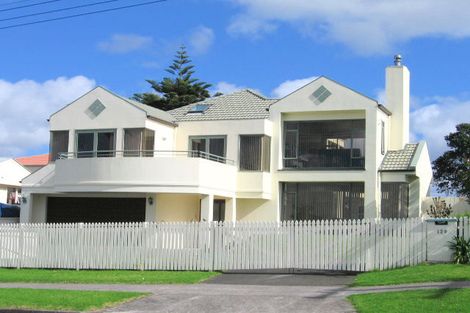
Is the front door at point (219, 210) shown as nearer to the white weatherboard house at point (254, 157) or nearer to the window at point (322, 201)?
the white weatherboard house at point (254, 157)

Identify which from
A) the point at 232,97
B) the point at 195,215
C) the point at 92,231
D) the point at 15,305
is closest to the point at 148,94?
Answer: the point at 232,97

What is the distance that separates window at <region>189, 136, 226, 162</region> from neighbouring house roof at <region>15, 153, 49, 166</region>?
2338 centimetres

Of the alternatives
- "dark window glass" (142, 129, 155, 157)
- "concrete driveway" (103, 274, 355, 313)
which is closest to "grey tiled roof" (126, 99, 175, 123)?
"dark window glass" (142, 129, 155, 157)

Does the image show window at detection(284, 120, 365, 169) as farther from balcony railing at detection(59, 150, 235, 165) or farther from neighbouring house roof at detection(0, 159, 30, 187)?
neighbouring house roof at detection(0, 159, 30, 187)

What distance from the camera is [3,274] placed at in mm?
21359

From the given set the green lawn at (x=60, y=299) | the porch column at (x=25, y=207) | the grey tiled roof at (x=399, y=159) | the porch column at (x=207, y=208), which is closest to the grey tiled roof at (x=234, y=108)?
the porch column at (x=207, y=208)

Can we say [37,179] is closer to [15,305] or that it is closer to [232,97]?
[232,97]

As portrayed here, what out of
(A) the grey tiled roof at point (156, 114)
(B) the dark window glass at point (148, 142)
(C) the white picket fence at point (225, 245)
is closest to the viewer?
(C) the white picket fence at point (225, 245)

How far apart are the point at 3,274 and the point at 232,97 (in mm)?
15148

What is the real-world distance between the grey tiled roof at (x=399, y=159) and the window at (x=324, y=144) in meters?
1.16

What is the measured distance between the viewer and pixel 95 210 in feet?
96.2

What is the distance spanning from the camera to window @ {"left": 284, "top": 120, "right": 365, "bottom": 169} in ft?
93.9

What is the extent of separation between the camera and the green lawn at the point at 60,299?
14023 millimetres

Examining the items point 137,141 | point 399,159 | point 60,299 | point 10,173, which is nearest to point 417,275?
point 60,299
